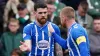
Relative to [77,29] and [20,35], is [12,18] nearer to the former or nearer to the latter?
[20,35]

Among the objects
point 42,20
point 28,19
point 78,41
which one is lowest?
point 28,19

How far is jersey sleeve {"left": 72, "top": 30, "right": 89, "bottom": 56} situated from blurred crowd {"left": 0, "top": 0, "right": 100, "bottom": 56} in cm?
205

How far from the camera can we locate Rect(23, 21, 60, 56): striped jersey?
7992mm

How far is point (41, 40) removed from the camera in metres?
8.02

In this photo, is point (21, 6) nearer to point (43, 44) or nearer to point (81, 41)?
point (43, 44)

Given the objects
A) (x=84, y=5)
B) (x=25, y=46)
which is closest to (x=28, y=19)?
(x=84, y=5)

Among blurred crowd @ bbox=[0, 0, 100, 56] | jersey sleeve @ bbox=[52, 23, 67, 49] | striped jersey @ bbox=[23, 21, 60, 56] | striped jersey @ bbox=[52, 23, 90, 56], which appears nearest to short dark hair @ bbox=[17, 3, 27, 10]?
blurred crowd @ bbox=[0, 0, 100, 56]

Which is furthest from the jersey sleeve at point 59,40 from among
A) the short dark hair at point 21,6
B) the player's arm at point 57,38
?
the short dark hair at point 21,6

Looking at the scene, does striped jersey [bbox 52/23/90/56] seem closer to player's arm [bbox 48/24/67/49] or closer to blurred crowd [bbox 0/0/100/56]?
player's arm [bbox 48/24/67/49]

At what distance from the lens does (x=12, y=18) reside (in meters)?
10.4

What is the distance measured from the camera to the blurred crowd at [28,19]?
32.2 feet

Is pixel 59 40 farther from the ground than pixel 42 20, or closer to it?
closer to it

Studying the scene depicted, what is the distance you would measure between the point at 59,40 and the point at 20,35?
227 centimetres

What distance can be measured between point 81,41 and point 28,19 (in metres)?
3.52
